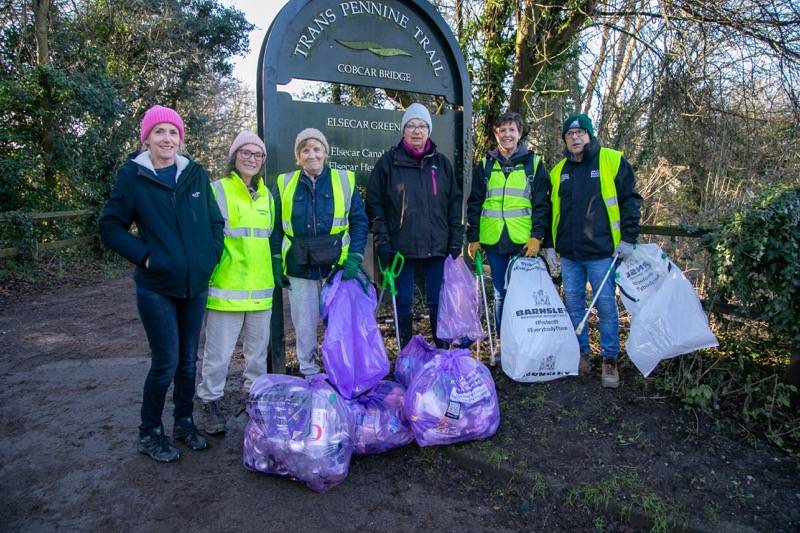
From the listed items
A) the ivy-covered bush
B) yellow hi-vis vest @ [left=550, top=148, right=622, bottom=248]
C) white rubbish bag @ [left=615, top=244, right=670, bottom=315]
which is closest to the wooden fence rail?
yellow hi-vis vest @ [left=550, top=148, right=622, bottom=248]

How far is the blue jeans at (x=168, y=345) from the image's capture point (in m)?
2.77

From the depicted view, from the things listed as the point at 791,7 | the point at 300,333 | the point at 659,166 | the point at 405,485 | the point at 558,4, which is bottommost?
the point at 405,485

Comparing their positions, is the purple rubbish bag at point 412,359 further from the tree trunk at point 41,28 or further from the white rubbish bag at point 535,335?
the tree trunk at point 41,28

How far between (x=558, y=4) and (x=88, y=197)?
36.4 feet

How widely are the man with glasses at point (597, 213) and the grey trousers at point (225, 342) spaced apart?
215 cm

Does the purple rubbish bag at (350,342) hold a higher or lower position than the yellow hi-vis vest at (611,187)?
lower

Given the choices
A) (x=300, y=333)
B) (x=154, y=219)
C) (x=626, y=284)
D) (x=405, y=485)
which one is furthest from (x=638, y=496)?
(x=154, y=219)

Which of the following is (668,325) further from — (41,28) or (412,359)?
(41,28)

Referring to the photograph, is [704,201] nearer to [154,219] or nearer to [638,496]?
[638,496]

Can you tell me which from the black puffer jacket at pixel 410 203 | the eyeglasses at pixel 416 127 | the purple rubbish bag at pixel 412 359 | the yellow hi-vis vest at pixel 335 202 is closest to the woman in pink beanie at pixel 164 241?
the yellow hi-vis vest at pixel 335 202

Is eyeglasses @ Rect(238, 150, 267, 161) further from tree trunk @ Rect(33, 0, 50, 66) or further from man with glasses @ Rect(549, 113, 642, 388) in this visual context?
tree trunk @ Rect(33, 0, 50, 66)

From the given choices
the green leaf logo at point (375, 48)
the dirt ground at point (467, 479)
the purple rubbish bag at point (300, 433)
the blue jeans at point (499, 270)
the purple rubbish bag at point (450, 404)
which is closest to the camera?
the dirt ground at point (467, 479)

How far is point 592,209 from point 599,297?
0.63 m

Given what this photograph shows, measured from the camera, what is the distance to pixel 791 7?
15.2ft
